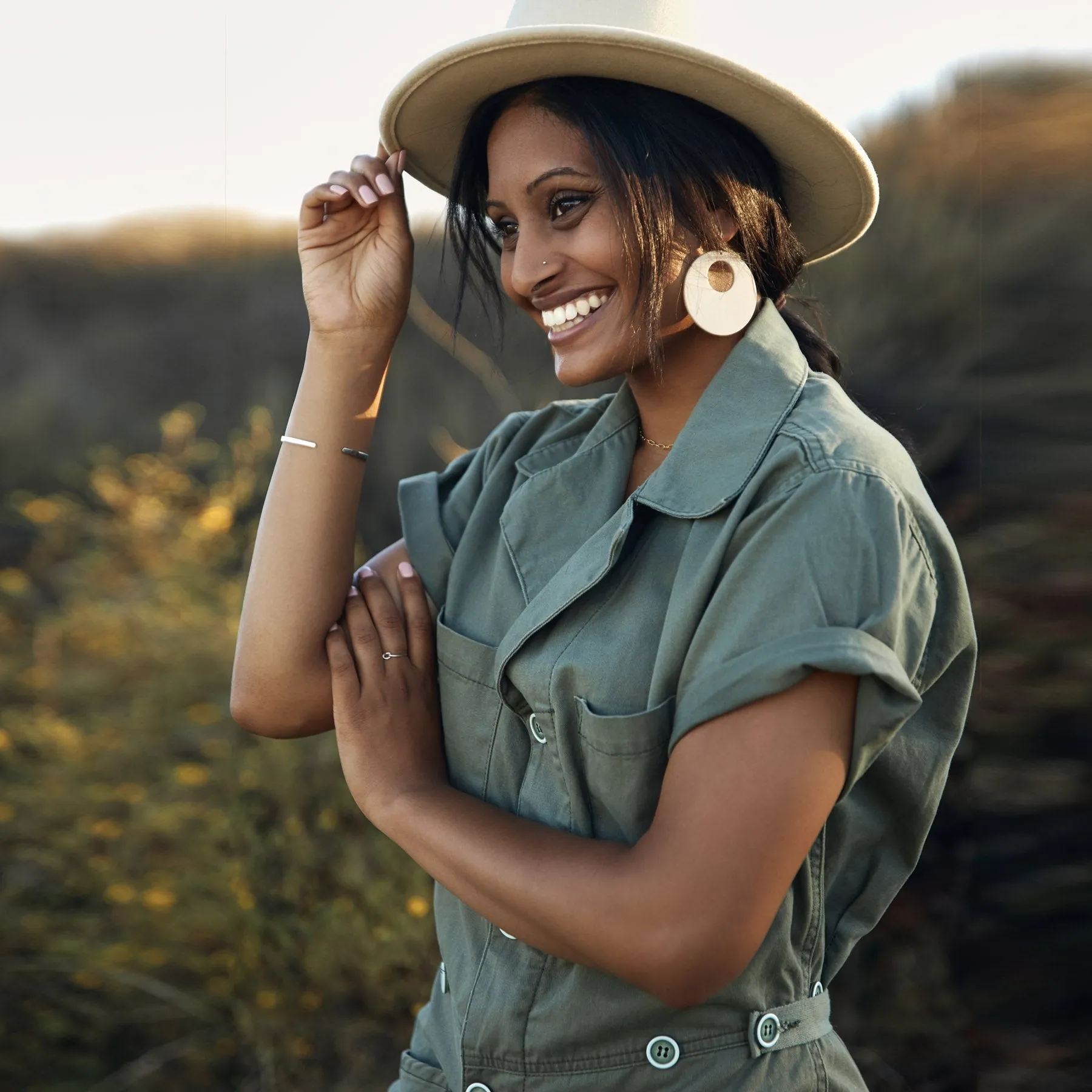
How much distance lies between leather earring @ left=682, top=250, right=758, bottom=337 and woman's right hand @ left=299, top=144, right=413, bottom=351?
1.66 ft

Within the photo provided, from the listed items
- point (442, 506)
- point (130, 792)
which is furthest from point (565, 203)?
point (130, 792)

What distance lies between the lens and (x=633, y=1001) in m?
1.43

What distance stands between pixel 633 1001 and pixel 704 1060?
108 mm

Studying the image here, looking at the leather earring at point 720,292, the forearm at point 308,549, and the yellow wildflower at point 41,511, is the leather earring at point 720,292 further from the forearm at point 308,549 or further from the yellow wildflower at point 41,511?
the yellow wildflower at point 41,511

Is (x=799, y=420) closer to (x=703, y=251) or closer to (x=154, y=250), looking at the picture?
(x=703, y=251)

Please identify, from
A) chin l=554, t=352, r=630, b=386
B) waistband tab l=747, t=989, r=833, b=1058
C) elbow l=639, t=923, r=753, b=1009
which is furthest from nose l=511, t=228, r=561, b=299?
waistband tab l=747, t=989, r=833, b=1058

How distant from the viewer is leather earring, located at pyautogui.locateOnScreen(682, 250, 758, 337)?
1.59 m

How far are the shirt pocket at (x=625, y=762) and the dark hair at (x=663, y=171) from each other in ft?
1.60

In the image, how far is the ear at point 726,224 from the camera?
1.62 metres

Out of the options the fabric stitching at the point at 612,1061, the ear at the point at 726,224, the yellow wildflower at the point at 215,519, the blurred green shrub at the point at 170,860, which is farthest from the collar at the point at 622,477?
the yellow wildflower at the point at 215,519

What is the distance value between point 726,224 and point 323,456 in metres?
0.67

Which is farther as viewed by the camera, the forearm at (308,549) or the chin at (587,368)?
the forearm at (308,549)

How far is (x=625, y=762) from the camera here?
1.38 metres

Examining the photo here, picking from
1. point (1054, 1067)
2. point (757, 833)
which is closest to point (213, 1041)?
point (1054, 1067)
